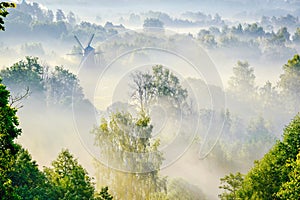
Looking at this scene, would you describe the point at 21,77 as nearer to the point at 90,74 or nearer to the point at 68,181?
the point at 90,74

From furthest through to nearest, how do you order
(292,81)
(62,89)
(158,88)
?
(292,81) → (62,89) → (158,88)

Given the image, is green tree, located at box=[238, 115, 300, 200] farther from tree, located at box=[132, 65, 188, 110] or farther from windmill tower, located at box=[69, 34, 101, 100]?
windmill tower, located at box=[69, 34, 101, 100]

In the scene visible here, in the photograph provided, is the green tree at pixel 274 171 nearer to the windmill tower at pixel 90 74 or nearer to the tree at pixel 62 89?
the tree at pixel 62 89

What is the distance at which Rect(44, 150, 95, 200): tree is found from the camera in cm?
2634

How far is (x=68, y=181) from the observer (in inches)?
1048

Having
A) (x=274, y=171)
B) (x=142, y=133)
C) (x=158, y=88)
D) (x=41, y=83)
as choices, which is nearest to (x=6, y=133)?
(x=274, y=171)

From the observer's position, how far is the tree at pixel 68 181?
86.4ft

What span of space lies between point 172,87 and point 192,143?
34.3 feet

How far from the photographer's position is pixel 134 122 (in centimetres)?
3725

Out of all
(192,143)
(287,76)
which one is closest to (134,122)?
(192,143)

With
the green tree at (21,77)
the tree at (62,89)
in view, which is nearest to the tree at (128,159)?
the green tree at (21,77)

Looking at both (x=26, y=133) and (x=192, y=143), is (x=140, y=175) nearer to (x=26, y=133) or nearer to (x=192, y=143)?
(x=192, y=143)

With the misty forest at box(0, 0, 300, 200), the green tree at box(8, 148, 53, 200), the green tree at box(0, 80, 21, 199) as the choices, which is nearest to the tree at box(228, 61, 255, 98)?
the misty forest at box(0, 0, 300, 200)

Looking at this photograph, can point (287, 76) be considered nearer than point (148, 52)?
Yes
